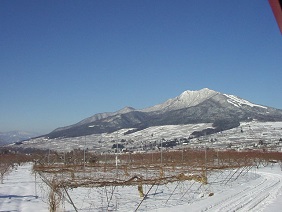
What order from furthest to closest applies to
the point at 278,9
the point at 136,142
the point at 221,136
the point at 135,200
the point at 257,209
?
1. the point at 136,142
2. the point at 221,136
3. the point at 135,200
4. the point at 257,209
5. the point at 278,9

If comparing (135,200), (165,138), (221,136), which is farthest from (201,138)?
(135,200)

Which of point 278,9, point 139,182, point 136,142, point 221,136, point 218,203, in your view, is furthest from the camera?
point 136,142

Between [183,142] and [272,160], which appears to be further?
[183,142]

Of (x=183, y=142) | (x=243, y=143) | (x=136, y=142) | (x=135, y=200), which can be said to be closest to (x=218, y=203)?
(x=135, y=200)

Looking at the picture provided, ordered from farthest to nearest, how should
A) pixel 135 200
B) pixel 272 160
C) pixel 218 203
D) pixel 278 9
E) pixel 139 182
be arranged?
pixel 272 160 → pixel 135 200 → pixel 139 182 → pixel 218 203 → pixel 278 9

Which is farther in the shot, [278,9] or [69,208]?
[69,208]

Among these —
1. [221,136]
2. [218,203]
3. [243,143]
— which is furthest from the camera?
[221,136]

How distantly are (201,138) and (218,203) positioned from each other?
170m

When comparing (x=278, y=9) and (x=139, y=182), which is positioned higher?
(x=278, y=9)

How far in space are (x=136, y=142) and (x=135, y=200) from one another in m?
178

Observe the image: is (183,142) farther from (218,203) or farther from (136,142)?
(218,203)

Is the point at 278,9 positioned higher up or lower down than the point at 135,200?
higher up

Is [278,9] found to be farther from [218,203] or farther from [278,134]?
[278,134]

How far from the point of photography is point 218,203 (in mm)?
16469
